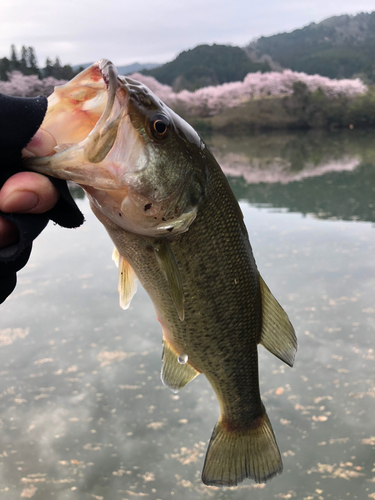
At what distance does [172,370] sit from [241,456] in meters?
0.58

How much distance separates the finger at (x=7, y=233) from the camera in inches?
55.0

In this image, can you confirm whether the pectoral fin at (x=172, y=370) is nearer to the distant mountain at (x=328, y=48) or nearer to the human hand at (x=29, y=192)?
the human hand at (x=29, y=192)

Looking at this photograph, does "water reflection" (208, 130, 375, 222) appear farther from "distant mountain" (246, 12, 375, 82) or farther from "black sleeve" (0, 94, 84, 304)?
"distant mountain" (246, 12, 375, 82)

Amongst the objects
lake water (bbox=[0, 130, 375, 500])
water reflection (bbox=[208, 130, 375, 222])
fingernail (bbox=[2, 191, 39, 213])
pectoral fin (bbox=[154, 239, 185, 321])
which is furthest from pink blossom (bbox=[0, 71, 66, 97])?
fingernail (bbox=[2, 191, 39, 213])

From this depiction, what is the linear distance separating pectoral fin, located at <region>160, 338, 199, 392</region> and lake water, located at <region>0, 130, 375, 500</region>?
6.03 ft

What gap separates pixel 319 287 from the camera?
6.80m

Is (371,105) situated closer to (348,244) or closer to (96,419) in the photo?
(348,244)

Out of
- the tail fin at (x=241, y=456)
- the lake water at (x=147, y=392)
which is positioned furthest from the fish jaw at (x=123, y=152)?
the lake water at (x=147, y=392)

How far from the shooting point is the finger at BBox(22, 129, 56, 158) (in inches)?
54.0

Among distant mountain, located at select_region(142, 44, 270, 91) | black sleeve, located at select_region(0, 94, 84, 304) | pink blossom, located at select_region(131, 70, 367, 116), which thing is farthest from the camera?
distant mountain, located at select_region(142, 44, 270, 91)

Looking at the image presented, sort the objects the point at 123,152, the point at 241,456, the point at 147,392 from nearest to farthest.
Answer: the point at 123,152
the point at 241,456
the point at 147,392

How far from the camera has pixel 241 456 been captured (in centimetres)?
219

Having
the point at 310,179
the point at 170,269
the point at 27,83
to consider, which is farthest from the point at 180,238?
the point at 27,83

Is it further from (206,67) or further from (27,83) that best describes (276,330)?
(206,67)
